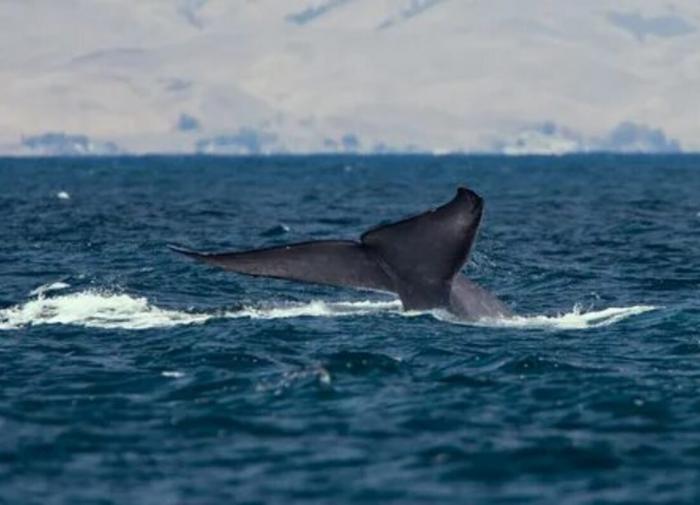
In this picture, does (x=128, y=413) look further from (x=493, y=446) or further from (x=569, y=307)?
(x=569, y=307)

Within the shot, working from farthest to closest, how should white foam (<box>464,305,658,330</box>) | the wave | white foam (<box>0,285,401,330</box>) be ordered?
white foam (<box>0,285,401,330</box>) → the wave → white foam (<box>464,305,658,330</box>)

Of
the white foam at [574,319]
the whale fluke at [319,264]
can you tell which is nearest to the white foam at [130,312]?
the white foam at [574,319]

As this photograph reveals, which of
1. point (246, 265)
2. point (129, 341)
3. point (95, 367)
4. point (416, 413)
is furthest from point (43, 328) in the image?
point (416, 413)

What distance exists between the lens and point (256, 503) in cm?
A: 1424

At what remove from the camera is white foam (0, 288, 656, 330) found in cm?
2355

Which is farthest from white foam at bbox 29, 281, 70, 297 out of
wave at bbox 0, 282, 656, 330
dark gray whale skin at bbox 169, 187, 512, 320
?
dark gray whale skin at bbox 169, 187, 512, 320

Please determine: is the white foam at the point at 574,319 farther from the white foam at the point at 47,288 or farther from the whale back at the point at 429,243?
the white foam at the point at 47,288

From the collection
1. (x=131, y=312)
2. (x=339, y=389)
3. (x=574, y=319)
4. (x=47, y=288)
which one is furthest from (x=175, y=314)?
(x=339, y=389)

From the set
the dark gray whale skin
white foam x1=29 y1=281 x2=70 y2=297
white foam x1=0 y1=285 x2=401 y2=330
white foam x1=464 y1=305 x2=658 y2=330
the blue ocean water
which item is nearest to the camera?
the blue ocean water

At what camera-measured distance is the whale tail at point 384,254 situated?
19.6 meters

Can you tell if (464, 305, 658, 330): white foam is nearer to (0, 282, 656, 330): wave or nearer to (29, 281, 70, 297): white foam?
(0, 282, 656, 330): wave

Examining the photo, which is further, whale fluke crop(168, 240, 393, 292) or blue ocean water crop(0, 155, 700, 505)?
whale fluke crop(168, 240, 393, 292)

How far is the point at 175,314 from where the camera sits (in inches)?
966

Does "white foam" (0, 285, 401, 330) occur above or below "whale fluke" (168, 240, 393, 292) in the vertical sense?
below
